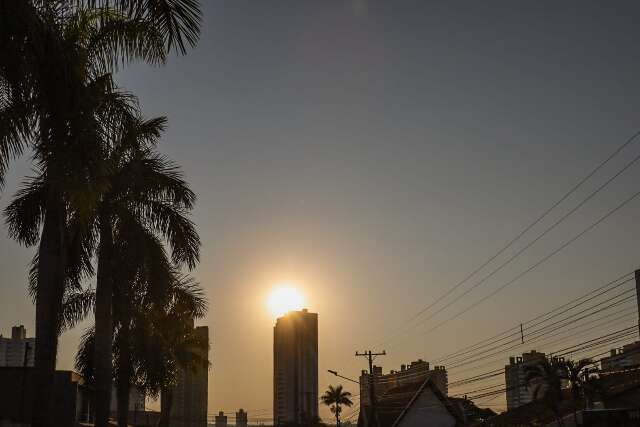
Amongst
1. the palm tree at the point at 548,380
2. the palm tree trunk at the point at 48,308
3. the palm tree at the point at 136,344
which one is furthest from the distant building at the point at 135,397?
the palm tree at the point at 548,380

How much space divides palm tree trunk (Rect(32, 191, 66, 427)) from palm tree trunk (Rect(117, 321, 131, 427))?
14.5 m

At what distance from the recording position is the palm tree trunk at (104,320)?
68.3 ft

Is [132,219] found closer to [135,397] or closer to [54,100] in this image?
[54,100]

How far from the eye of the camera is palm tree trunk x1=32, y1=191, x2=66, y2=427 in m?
13.9

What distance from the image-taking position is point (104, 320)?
2089 centimetres

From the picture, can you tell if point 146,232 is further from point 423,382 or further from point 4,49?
point 423,382

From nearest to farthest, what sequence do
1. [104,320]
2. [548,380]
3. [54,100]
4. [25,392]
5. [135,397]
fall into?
[54,100] < [104,320] < [25,392] < [548,380] < [135,397]

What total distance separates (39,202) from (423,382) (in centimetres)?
4969

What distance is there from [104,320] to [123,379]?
11938mm

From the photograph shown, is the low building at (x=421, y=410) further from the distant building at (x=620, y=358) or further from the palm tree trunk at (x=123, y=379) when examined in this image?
the palm tree trunk at (x=123, y=379)

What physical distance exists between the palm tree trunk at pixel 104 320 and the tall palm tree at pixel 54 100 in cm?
615

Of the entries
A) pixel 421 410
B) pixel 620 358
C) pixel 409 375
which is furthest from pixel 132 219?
pixel 409 375

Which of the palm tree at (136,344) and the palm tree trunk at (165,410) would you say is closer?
the palm tree at (136,344)

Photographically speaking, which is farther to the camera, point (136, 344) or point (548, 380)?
point (548, 380)
